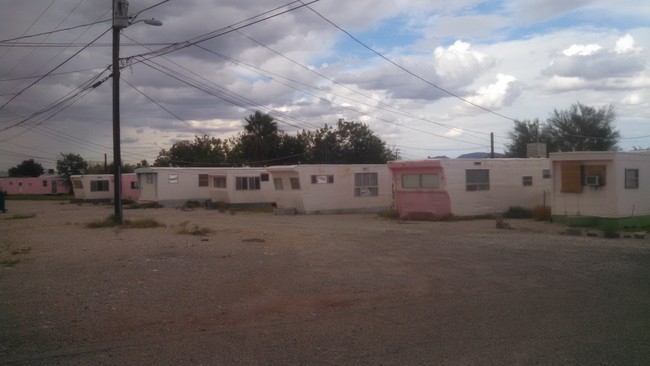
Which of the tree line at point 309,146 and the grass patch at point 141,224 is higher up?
the tree line at point 309,146

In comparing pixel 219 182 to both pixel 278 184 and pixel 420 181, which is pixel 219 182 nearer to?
pixel 278 184

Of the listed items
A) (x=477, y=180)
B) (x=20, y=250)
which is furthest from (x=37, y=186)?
(x=20, y=250)

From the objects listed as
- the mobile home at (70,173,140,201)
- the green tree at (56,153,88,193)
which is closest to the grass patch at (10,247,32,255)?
the mobile home at (70,173,140,201)

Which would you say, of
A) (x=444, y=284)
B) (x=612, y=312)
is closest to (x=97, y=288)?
(x=444, y=284)

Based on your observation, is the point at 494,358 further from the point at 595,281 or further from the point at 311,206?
the point at 311,206

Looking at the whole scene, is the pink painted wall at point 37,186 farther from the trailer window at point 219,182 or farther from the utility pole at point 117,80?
the utility pole at point 117,80

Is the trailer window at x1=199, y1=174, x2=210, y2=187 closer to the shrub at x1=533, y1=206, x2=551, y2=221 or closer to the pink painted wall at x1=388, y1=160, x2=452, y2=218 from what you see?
the pink painted wall at x1=388, y1=160, x2=452, y2=218

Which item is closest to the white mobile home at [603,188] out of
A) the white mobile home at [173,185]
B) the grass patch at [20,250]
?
the grass patch at [20,250]

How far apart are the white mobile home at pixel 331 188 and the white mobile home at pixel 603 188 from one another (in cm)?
1134

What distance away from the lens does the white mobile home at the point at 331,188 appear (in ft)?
94.1

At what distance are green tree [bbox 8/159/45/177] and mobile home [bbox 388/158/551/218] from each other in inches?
3328

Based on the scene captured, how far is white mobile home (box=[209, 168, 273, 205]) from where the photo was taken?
1403 inches

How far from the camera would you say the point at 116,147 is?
22.8 m

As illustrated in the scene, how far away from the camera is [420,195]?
79.4 feet
